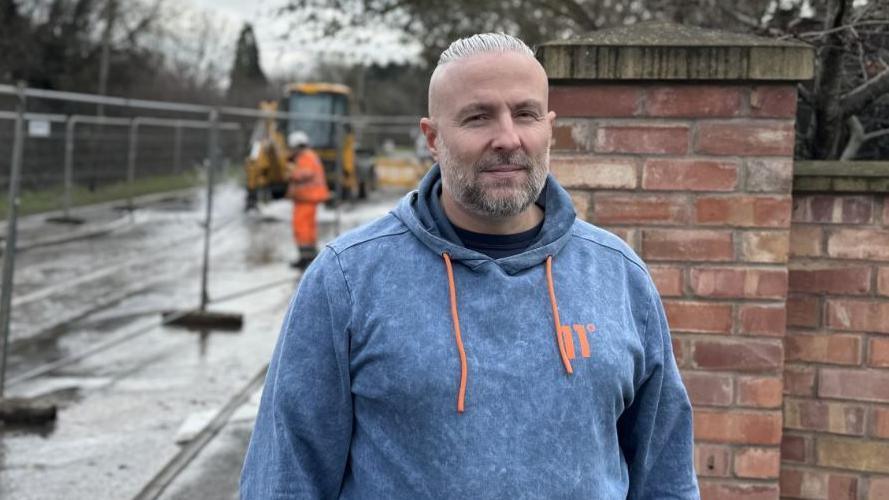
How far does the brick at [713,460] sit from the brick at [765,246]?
595 mm

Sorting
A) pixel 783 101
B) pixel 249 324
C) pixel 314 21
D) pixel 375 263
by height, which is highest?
pixel 314 21

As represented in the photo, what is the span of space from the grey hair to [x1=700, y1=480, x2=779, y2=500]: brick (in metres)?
1.80

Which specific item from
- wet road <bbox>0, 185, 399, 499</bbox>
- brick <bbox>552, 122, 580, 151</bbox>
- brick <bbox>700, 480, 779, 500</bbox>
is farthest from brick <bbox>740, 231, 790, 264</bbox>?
wet road <bbox>0, 185, 399, 499</bbox>

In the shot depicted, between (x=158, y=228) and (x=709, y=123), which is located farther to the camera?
(x=158, y=228)

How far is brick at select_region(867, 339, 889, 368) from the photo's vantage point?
3334 mm

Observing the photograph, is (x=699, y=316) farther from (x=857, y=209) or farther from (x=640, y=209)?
(x=857, y=209)

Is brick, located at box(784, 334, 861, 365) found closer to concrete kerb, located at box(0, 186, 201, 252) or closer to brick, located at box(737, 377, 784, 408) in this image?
brick, located at box(737, 377, 784, 408)

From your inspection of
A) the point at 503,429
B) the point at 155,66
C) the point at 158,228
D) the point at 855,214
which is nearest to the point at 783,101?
Result: the point at 855,214

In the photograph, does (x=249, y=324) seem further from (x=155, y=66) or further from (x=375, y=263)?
(x=155, y=66)

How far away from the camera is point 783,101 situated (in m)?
3.20

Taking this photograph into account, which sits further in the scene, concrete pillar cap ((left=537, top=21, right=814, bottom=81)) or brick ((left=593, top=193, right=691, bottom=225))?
brick ((left=593, top=193, right=691, bottom=225))

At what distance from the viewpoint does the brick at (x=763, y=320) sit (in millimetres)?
3219

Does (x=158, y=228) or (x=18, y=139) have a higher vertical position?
(x=18, y=139)

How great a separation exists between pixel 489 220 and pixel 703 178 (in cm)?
142
